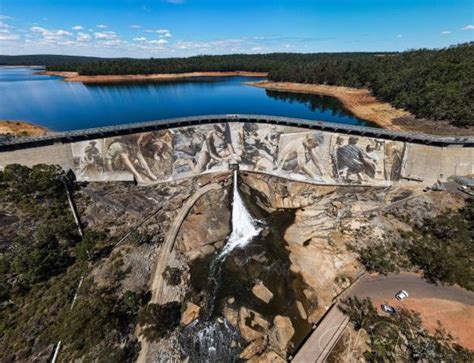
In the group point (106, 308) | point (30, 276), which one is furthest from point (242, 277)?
point (30, 276)

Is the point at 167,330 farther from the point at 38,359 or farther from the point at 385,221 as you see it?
the point at 385,221

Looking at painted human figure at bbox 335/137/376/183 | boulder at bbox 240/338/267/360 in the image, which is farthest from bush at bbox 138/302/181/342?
painted human figure at bbox 335/137/376/183

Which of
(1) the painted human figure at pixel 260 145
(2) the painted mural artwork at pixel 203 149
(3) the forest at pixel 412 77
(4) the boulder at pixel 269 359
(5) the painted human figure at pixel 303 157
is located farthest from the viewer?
(3) the forest at pixel 412 77

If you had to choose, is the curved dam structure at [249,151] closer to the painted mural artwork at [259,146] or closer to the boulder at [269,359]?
the painted mural artwork at [259,146]

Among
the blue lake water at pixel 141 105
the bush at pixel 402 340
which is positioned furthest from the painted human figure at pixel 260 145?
the bush at pixel 402 340

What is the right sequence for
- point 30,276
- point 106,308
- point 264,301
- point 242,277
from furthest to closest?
point 242,277 → point 264,301 → point 30,276 → point 106,308

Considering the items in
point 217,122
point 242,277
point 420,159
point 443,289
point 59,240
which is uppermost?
point 217,122
